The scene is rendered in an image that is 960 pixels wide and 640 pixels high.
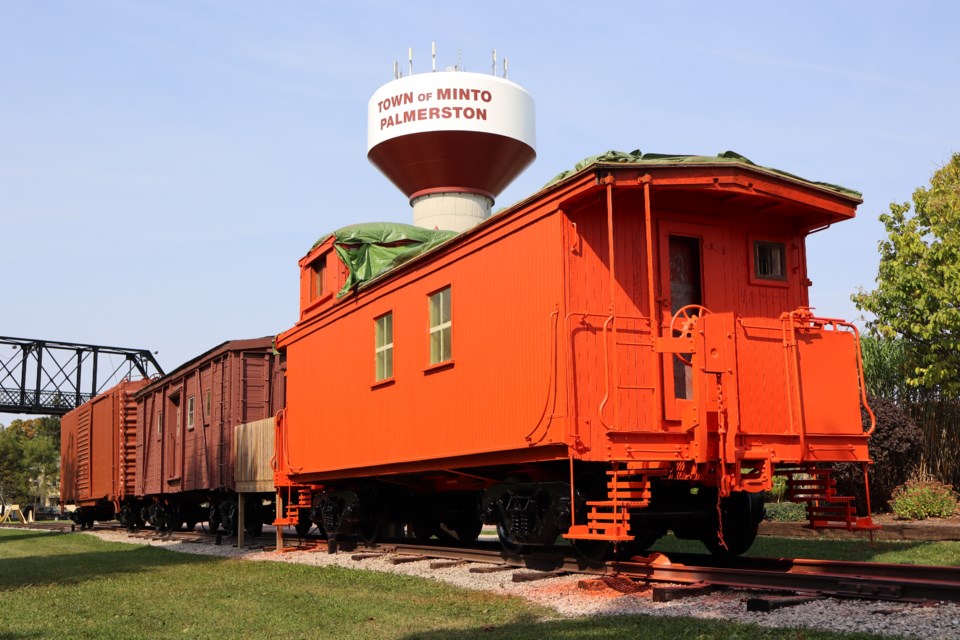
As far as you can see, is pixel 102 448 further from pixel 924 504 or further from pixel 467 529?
pixel 924 504

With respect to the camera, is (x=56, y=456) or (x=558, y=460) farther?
(x=56, y=456)

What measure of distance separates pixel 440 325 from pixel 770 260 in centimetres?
391

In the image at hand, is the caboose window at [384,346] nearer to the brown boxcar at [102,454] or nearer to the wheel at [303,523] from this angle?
the wheel at [303,523]

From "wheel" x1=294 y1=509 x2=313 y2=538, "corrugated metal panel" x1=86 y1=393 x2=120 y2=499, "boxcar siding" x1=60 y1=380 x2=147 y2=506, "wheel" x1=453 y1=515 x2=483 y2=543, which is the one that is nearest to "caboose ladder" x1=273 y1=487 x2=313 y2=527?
"wheel" x1=294 y1=509 x2=313 y2=538

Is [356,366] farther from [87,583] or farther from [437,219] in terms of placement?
[437,219]

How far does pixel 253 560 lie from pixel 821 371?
27.8ft

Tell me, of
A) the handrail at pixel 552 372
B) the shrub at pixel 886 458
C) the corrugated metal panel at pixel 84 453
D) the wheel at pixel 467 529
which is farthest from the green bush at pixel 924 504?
the corrugated metal panel at pixel 84 453

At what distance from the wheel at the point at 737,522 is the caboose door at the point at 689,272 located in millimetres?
1669

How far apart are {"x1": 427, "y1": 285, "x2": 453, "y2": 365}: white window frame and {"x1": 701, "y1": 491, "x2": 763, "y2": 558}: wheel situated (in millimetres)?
3581

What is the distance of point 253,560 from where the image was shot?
14.1 meters

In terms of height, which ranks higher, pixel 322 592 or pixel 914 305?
pixel 914 305

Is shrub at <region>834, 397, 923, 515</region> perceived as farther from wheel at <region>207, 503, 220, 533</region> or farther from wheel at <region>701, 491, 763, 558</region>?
wheel at <region>207, 503, 220, 533</region>

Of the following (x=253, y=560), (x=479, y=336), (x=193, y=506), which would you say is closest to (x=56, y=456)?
(x=193, y=506)

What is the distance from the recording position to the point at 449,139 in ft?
88.8
